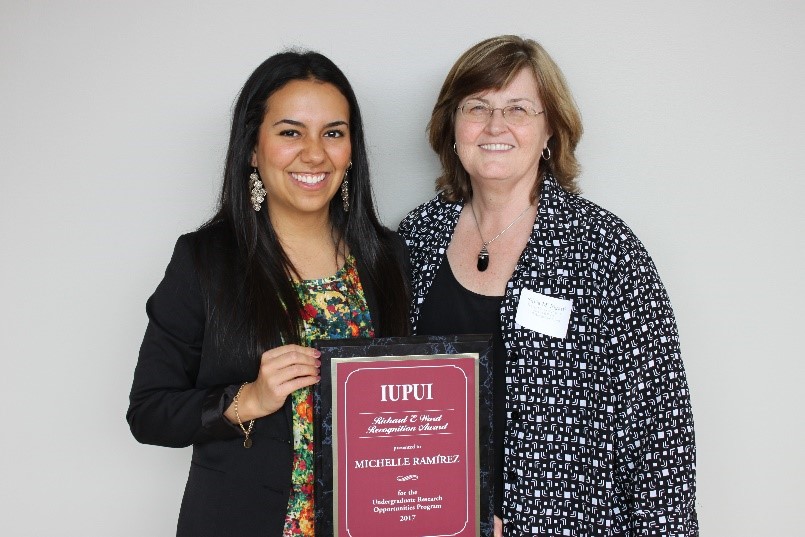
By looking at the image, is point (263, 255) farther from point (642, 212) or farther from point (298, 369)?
point (642, 212)

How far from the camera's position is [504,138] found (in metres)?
1.94

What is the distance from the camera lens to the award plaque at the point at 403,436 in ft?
4.99

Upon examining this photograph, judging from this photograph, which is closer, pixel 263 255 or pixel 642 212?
pixel 263 255

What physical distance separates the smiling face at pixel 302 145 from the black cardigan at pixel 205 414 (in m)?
0.25

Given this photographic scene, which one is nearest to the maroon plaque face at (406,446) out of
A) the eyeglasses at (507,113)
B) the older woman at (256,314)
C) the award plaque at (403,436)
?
the award plaque at (403,436)

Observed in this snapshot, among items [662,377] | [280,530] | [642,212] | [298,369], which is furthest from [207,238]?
[642,212]

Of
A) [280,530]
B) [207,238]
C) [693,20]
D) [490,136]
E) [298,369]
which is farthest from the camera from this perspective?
[693,20]

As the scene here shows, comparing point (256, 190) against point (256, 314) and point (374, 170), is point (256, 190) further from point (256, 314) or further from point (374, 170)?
point (374, 170)

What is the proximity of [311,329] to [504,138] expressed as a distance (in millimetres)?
731

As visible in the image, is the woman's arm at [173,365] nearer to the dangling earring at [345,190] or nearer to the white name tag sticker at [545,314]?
the dangling earring at [345,190]

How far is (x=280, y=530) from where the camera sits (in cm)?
165

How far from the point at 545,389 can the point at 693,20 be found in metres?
1.34

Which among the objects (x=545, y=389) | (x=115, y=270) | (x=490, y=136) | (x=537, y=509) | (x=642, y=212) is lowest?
(x=537, y=509)

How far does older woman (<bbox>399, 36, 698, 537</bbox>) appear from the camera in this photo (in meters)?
1.85
